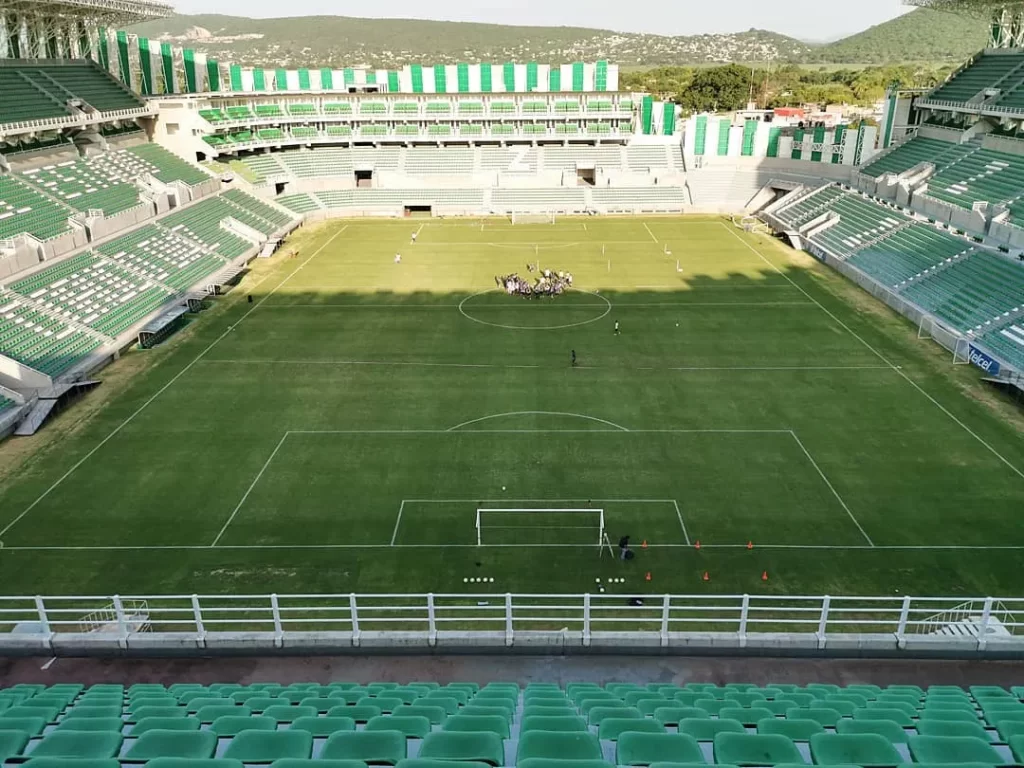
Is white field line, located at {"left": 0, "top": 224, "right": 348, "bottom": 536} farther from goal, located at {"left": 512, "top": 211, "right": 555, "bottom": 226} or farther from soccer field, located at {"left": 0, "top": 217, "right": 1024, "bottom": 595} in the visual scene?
goal, located at {"left": 512, "top": 211, "right": 555, "bottom": 226}

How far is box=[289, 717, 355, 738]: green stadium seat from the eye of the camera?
6844mm

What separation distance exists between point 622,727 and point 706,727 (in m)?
0.81

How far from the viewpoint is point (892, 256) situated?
41.4 metres

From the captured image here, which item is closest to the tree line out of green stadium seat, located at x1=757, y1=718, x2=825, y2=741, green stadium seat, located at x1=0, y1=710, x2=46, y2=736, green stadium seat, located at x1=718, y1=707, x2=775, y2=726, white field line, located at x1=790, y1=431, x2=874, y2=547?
white field line, located at x1=790, y1=431, x2=874, y2=547

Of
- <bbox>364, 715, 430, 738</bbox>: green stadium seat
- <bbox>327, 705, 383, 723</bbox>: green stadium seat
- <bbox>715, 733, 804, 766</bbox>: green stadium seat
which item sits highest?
<bbox>715, 733, 804, 766</bbox>: green stadium seat

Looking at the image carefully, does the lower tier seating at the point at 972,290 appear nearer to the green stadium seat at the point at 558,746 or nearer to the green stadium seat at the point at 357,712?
the green stadium seat at the point at 357,712

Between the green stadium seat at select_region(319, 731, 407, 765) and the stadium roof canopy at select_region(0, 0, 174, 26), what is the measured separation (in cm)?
5284

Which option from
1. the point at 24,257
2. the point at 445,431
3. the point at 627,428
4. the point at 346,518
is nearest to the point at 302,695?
the point at 346,518

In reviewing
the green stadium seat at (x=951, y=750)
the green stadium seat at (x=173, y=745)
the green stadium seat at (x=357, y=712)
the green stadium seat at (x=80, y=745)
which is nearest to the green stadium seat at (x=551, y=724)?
the green stadium seat at (x=357, y=712)

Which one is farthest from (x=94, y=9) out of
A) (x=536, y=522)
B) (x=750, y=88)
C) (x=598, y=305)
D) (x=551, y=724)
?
(x=750, y=88)

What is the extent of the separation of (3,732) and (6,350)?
25802 millimetres

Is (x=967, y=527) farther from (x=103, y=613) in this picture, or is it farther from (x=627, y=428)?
(x=103, y=613)

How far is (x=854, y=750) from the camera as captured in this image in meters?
5.98

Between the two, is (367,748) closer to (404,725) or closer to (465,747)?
(465,747)
